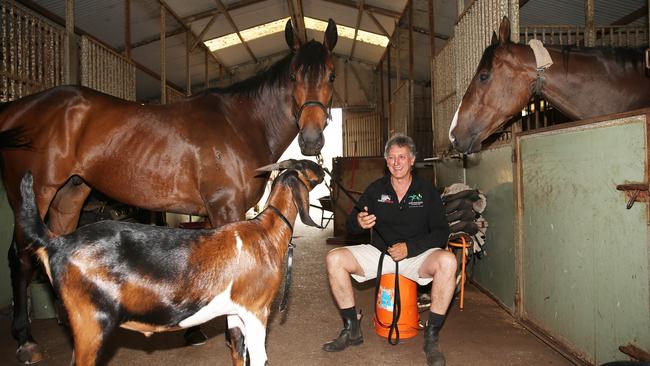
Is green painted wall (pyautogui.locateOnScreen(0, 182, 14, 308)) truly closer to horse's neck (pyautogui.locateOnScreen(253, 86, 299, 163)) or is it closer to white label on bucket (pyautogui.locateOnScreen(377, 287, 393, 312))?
horse's neck (pyautogui.locateOnScreen(253, 86, 299, 163))

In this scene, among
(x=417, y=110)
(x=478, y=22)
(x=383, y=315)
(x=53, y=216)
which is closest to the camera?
(x=383, y=315)

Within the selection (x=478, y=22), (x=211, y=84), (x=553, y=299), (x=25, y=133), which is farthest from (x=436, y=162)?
(x=211, y=84)

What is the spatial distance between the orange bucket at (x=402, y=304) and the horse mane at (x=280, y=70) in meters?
1.69

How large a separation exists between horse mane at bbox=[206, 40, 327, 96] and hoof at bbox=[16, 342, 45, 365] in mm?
2193

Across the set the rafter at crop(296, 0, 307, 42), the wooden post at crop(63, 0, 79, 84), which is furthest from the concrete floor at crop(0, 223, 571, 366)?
the rafter at crop(296, 0, 307, 42)

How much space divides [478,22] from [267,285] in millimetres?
3570

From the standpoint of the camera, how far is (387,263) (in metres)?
2.92

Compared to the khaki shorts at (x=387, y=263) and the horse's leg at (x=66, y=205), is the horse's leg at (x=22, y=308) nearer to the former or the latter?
the horse's leg at (x=66, y=205)

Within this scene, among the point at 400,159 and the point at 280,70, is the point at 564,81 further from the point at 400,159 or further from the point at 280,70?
the point at 280,70

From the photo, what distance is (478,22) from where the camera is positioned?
13.4 feet

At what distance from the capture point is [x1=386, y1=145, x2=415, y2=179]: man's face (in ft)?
9.49

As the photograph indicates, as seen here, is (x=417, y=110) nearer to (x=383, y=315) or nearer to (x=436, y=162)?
(x=436, y=162)

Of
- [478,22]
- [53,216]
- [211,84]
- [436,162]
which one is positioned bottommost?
[53,216]

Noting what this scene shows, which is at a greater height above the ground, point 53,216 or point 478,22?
point 478,22
